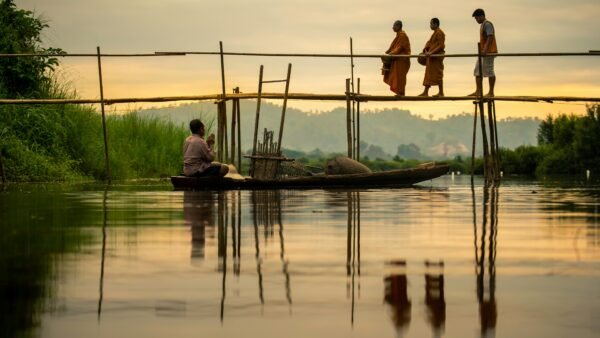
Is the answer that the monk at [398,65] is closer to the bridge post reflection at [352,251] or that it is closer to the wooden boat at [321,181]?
the wooden boat at [321,181]

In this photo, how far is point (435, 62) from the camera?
81.4 feet

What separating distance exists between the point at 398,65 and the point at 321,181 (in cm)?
371

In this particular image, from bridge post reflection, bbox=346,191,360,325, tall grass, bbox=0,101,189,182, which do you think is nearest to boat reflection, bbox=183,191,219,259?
bridge post reflection, bbox=346,191,360,325

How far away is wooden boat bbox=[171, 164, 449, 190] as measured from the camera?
852 inches

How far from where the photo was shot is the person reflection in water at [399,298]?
5328 mm

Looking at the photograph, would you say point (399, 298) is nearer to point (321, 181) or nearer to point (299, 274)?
point (299, 274)

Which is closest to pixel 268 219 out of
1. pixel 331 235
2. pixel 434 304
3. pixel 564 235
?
pixel 331 235

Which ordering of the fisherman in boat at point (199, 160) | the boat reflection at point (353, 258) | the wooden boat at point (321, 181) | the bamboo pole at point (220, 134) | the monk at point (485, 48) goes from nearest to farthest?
the boat reflection at point (353, 258) → the fisherman in boat at point (199, 160) → the wooden boat at point (321, 181) → the monk at point (485, 48) → the bamboo pole at point (220, 134)

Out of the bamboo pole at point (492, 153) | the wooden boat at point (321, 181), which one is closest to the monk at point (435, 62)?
the bamboo pole at point (492, 153)

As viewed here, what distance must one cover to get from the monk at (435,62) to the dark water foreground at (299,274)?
11328 millimetres

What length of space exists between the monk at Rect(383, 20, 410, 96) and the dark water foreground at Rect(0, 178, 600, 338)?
11.6 m

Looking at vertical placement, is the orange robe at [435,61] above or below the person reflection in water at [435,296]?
above

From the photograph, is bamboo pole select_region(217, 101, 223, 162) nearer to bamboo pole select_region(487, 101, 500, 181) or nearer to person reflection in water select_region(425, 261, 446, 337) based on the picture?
bamboo pole select_region(487, 101, 500, 181)

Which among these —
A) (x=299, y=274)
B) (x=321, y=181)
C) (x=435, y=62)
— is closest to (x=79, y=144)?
(x=435, y=62)
